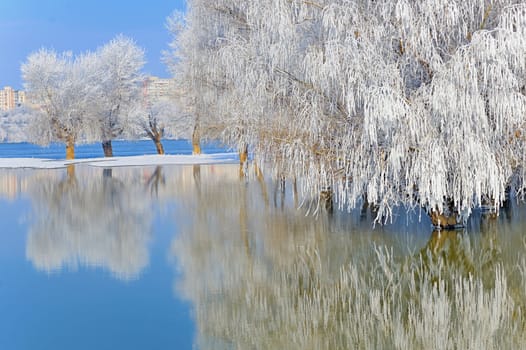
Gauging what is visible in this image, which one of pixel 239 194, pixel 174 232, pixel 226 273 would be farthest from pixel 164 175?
pixel 226 273

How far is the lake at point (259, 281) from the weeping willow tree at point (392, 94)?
3.07 ft

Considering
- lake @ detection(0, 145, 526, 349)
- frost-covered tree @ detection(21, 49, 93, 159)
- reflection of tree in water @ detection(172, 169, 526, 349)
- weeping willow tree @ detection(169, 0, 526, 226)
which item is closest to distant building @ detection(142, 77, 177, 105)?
frost-covered tree @ detection(21, 49, 93, 159)

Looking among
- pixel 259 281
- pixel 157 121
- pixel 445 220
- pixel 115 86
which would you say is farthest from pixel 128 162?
pixel 259 281

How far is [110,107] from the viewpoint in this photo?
127 feet

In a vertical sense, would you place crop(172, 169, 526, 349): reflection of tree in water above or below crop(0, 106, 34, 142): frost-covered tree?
below

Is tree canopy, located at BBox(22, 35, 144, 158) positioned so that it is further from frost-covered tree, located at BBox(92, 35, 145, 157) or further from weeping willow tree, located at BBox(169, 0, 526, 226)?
weeping willow tree, located at BBox(169, 0, 526, 226)

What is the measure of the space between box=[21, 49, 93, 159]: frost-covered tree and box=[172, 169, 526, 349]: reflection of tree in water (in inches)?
1105

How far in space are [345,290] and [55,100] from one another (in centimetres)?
3305

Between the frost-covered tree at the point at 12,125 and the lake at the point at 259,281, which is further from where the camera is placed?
the frost-covered tree at the point at 12,125

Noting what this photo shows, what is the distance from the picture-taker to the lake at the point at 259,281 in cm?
542

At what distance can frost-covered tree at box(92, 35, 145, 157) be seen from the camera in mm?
38031

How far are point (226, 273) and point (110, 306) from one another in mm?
1701

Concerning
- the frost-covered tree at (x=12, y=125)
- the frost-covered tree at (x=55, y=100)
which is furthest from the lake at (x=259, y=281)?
the frost-covered tree at (x=12, y=125)

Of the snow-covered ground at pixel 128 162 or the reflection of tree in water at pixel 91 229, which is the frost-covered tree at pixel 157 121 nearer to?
the snow-covered ground at pixel 128 162
